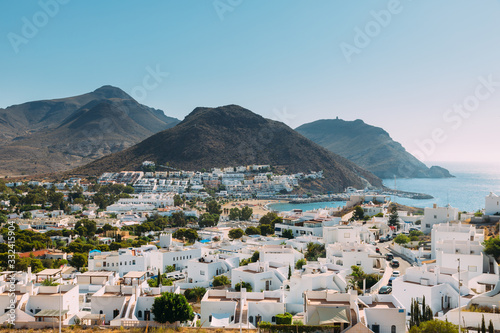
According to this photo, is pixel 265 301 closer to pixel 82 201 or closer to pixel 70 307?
pixel 70 307

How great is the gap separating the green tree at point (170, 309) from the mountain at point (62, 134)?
8968 cm

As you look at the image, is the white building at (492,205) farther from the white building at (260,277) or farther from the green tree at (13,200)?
the green tree at (13,200)

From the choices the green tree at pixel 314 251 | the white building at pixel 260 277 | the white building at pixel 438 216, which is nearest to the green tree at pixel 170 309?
the white building at pixel 260 277

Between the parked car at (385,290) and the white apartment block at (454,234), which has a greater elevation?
the white apartment block at (454,234)

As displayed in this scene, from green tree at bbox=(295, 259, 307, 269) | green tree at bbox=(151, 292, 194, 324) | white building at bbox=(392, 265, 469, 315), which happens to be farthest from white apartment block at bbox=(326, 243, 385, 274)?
green tree at bbox=(151, 292, 194, 324)

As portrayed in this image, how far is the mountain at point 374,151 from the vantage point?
135m

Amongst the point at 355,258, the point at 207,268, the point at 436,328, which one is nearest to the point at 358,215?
the point at 355,258

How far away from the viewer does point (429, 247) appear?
1944cm

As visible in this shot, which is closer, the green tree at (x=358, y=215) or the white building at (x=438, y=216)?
the white building at (x=438, y=216)

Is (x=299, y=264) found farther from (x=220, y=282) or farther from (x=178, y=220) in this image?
(x=178, y=220)

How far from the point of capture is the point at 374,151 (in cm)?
14862

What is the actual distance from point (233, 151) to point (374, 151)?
7259cm

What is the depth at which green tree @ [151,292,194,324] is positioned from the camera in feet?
37.6

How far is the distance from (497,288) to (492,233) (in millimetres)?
7849
